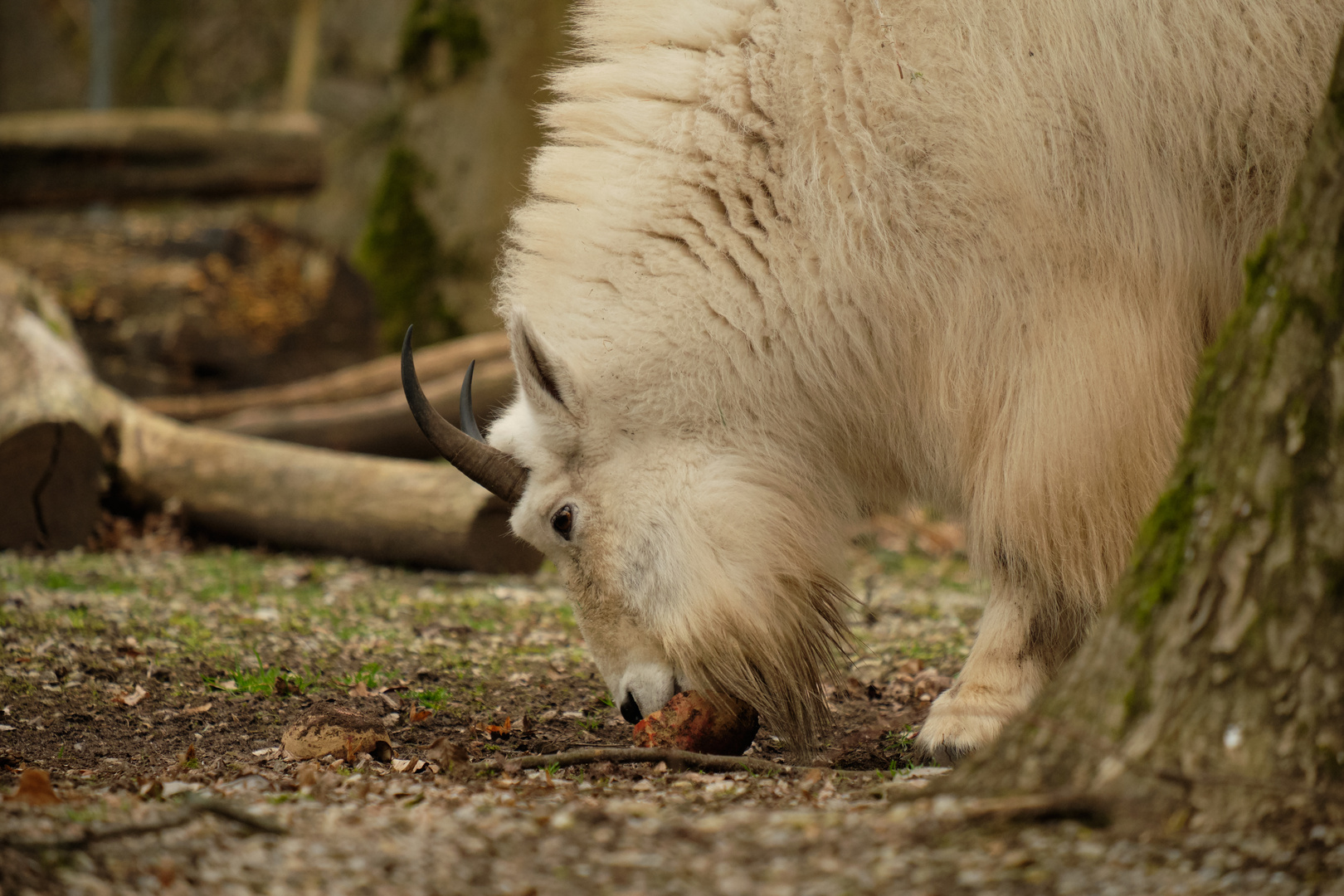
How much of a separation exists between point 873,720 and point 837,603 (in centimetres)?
45

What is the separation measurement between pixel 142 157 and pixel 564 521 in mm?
8431

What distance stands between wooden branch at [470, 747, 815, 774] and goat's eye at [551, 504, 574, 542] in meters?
0.72

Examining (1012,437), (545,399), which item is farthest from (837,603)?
(545,399)

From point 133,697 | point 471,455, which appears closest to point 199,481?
point 133,697

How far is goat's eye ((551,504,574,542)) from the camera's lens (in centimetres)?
367

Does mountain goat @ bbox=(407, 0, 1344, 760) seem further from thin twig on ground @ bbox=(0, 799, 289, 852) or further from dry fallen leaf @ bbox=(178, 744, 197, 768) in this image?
thin twig on ground @ bbox=(0, 799, 289, 852)

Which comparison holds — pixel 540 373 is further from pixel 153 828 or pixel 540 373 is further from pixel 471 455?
pixel 153 828

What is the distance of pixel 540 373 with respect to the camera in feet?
11.6

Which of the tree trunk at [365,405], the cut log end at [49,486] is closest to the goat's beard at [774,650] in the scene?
the tree trunk at [365,405]

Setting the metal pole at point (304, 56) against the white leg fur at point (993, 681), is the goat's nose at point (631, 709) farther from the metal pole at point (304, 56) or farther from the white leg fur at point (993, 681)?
the metal pole at point (304, 56)

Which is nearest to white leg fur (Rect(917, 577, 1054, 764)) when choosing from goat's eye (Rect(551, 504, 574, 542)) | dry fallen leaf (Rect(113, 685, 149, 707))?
goat's eye (Rect(551, 504, 574, 542))

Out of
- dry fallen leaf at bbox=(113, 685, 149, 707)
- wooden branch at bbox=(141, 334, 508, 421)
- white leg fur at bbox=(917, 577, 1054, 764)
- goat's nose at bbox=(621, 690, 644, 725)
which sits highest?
white leg fur at bbox=(917, 577, 1054, 764)

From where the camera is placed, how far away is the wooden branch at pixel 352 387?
8.30 metres

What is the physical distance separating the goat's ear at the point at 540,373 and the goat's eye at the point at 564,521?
0.95 ft
